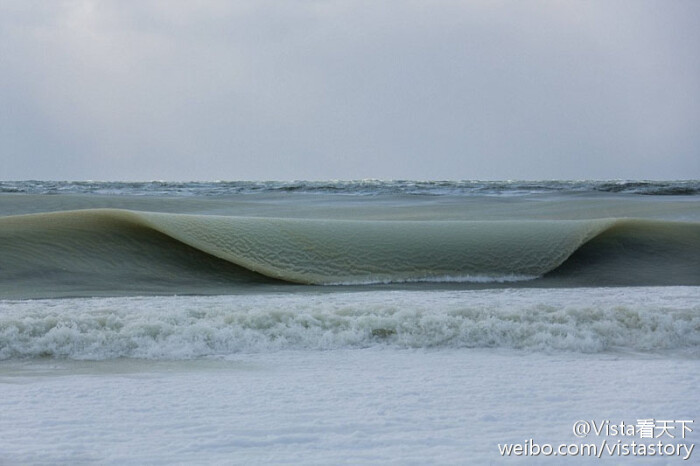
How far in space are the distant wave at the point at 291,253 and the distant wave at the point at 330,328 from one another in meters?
0.67

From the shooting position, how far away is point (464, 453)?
1.22 metres

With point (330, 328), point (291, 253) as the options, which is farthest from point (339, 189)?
point (330, 328)

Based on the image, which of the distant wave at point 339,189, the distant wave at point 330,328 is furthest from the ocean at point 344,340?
the distant wave at point 339,189

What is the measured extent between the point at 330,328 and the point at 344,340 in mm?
76

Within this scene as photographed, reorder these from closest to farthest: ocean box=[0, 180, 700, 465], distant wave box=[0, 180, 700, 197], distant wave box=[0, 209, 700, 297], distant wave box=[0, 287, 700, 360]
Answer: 1. ocean box=[0, 180, 700, 465]
2. distant wave box=[0, 287, 700, 360]
3. distant wave box=[0, 209, 700, 297]
4. distant wave box=[0, 180, 700, 197]

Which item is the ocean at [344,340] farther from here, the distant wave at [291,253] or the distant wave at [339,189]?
the distant wave at [339,189]

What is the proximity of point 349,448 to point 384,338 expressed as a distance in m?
0.77

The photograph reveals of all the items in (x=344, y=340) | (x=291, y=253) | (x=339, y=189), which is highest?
(x=339, y=189)

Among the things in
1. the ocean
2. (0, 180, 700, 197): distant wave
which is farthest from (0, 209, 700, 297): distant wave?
(0, 180, 700, 197): distant wave

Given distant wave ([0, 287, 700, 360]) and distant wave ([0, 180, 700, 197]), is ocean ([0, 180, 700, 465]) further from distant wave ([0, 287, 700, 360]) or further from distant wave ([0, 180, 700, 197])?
distant wave ([0, 180, 700, 197])

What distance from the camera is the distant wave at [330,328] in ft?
6.28

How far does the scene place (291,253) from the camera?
9.93 feet

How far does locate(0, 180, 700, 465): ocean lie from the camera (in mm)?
1282

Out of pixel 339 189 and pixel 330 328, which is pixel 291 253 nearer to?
pixel 330 328
